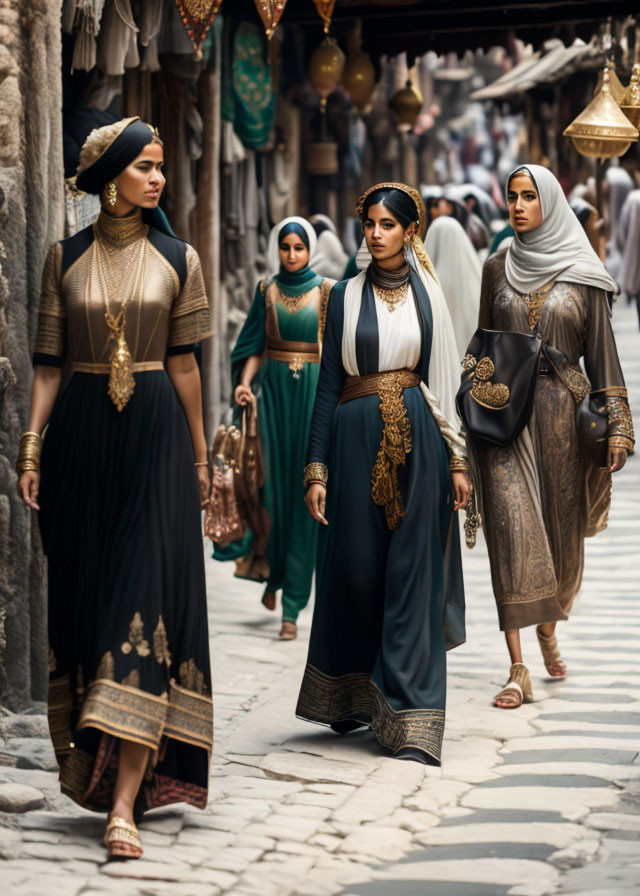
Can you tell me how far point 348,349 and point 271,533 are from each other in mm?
2995

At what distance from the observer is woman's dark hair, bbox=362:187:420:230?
675 cm

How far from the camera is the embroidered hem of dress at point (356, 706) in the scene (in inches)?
261

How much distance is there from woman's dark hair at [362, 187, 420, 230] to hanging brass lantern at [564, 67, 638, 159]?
9.18 feet

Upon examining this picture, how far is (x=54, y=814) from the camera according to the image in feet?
19.0

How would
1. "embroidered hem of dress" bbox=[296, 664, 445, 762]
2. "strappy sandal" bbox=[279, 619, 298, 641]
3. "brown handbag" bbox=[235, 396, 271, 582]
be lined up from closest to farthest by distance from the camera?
"embroidered hem of dress" bbox=[296, 664, 445, 762], "strappy sandal" bbox=[279, 619, 298, 641], "brown handbag" bbox=[235, 396, 271, 582]

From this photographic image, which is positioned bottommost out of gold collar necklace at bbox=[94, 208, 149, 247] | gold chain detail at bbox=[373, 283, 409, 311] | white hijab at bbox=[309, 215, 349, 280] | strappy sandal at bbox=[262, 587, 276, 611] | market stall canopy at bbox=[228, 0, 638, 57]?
strappy sandal at bbox=[262, 587, 276, 611]

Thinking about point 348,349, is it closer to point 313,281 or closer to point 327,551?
point 327,551

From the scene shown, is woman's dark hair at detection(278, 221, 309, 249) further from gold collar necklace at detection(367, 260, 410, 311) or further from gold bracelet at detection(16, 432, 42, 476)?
gold bracelet at detection(16, 432, 42, 476)

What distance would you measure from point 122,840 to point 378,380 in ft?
7.26

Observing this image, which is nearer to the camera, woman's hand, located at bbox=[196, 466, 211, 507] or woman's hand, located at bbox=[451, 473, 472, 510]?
woman's hand, located at bbox=[196, 466, 211, 507]

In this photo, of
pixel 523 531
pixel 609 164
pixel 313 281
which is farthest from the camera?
pixel 609 164

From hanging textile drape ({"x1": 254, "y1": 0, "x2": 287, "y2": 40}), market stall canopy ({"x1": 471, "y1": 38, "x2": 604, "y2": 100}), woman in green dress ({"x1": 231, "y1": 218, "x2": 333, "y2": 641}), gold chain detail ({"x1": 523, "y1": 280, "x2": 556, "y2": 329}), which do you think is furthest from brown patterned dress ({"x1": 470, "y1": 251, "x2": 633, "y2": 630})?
market stall canopy ({"x1": 471, "y1": 38, "x2": 604, "y2": 100})

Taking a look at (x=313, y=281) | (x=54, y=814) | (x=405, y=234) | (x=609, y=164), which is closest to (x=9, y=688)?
(x=54, y=814)

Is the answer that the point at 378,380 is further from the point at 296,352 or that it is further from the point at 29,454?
the point at 296,352
